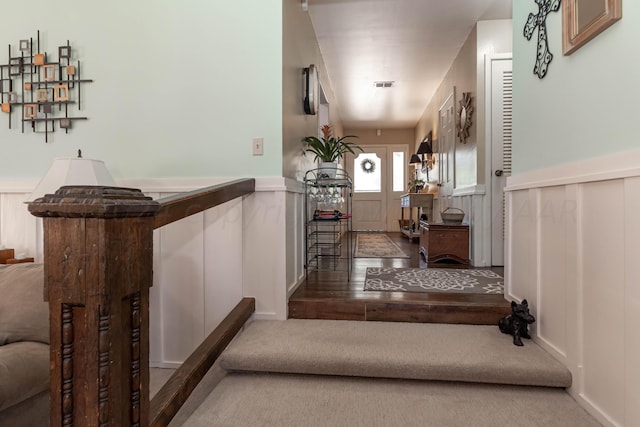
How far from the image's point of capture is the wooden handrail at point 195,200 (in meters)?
1.26

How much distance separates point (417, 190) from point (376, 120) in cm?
200

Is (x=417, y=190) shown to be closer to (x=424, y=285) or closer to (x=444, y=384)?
(x=424, y=285)

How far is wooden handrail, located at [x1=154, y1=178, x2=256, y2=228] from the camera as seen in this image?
4.12 ft

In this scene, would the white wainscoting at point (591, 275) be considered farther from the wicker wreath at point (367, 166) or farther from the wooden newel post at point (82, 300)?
the wicker wreath at point (367, 166)

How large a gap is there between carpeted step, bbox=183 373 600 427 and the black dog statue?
0.29 meters

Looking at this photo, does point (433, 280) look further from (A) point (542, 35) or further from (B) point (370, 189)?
(B) point (370, 189)

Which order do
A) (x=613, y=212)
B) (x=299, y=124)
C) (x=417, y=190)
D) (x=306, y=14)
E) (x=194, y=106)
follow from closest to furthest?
(x=613, y=212) < (x=194, y=106) < (x=299, y=124) < (x=306, y=14) < (x=417, y=190)

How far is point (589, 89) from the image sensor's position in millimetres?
1462

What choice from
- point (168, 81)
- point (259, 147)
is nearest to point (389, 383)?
point (259, 147)

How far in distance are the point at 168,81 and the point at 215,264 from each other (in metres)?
1.24

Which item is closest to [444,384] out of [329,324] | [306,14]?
[329,324]

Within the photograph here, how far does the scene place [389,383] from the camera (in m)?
1.67

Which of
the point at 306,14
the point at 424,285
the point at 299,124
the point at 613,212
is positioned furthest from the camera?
the point at 306,14

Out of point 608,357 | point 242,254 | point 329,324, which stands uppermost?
point 242,254
